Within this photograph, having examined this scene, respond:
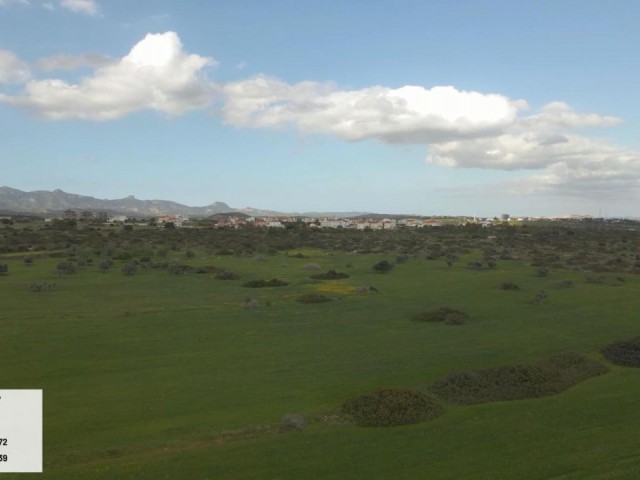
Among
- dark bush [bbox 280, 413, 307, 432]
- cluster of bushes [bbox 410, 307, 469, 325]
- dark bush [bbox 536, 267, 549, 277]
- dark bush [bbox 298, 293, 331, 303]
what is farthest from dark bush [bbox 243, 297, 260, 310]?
dark bush [bbox 536, 267, 549, 277]

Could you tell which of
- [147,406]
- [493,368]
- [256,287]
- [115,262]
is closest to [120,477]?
[147,406]

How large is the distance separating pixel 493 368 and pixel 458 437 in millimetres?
7021

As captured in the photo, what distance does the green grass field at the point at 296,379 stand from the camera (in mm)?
15055

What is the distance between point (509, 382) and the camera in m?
21.8

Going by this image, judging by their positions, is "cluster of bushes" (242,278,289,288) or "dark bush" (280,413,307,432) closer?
"dark bush" (280,413,307,432)

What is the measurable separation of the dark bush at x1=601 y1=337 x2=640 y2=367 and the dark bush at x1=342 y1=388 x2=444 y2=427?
1105 centimetres

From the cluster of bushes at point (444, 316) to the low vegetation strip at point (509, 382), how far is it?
30.9 feet

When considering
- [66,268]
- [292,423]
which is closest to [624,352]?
[292,423]

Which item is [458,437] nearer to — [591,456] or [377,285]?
[591,456]

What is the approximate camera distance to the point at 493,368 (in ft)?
76.0

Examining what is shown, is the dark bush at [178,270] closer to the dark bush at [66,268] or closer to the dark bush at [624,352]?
the dark bush at [66,268]

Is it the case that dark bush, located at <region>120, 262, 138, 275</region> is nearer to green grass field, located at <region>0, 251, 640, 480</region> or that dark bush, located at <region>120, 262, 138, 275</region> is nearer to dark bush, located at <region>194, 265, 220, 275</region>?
dark bush, located at <region>194, 265, 220, 275</region>

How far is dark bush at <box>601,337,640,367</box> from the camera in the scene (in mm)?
25156
